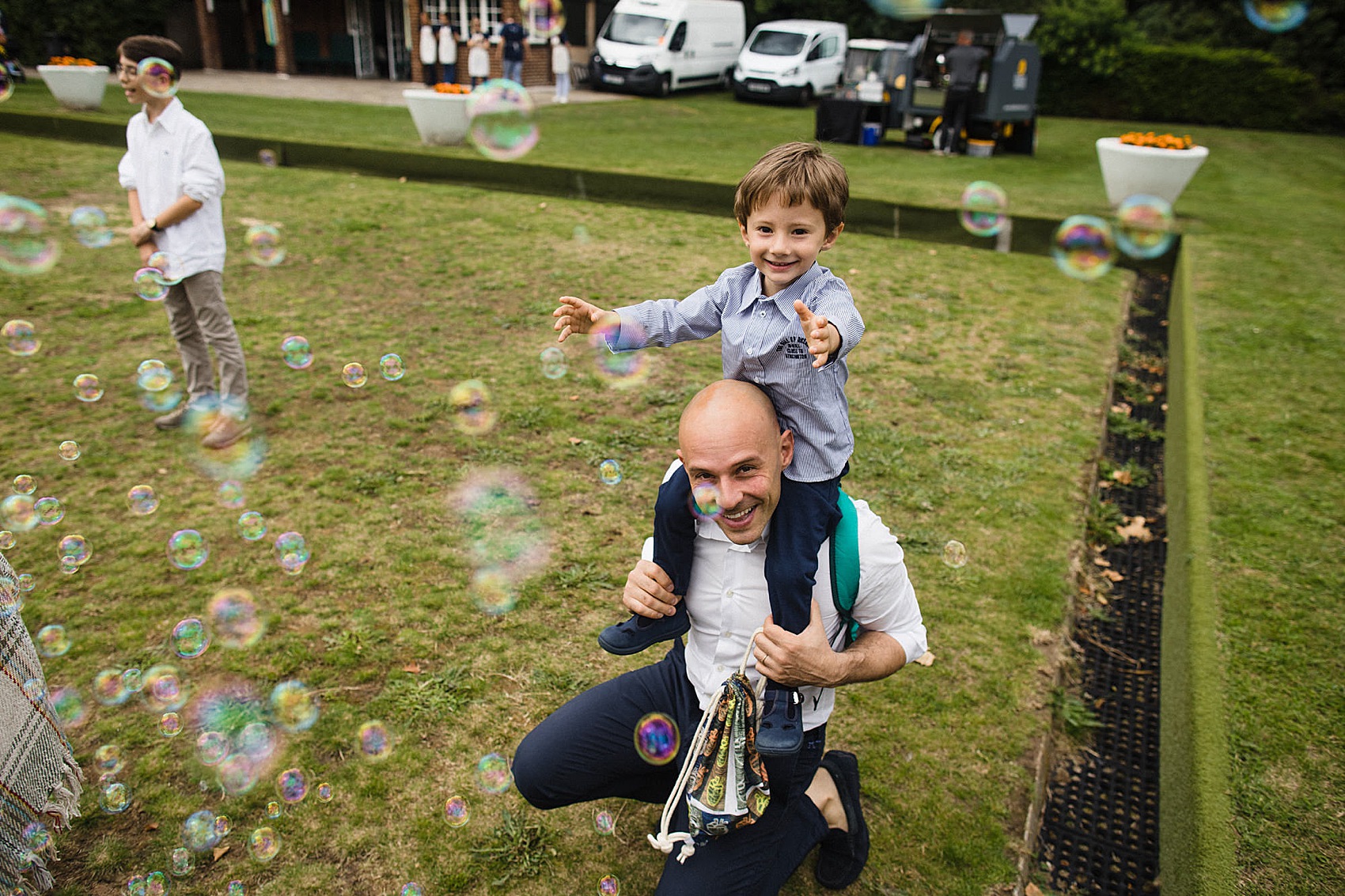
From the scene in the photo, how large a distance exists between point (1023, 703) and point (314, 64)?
105 ft

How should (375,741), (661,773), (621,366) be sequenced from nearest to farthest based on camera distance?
(661,773) → (375,741) → (621,366)

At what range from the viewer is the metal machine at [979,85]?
53.9 feet

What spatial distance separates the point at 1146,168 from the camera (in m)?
11.1

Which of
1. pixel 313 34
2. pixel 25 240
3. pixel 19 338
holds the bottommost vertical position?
pixel 25 240

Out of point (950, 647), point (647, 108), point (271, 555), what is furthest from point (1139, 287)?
point (647, 108)

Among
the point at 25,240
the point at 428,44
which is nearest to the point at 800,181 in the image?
the point at 25,240

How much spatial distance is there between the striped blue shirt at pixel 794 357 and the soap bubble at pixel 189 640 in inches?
90.7

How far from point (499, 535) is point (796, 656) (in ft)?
8.34

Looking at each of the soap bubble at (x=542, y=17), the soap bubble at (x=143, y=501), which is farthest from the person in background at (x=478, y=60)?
the soap bubble at (x=143, y=501)

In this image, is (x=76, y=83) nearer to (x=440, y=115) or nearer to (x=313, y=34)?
(x=440, y=115)

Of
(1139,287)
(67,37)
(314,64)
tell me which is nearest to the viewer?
(1139,287)

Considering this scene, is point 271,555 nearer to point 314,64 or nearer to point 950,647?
point 950,647

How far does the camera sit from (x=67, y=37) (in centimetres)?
2323

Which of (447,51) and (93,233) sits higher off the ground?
(447,51)
